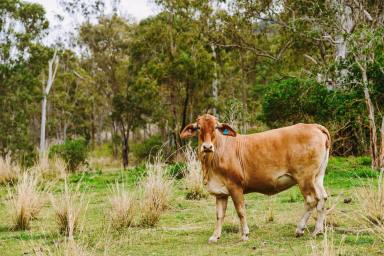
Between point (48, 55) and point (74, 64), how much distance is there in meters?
9.07

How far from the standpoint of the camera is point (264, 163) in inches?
322

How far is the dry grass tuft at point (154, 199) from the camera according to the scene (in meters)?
9.45

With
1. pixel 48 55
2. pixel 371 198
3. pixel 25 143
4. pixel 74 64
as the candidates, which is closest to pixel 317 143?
pixel 371 198

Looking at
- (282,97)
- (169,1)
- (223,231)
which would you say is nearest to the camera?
(223,231)

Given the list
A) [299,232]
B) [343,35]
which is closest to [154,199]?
[299,232]

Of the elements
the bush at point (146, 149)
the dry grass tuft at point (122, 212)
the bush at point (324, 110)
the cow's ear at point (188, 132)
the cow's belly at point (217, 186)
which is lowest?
the dry grass tuft at point (122, 212)

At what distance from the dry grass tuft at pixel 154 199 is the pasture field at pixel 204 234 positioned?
0.17m

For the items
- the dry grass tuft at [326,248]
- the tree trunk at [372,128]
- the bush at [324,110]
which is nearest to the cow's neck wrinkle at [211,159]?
the dry grass tuft at [326,248]

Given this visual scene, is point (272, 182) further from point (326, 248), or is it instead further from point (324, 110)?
point (324, 110)

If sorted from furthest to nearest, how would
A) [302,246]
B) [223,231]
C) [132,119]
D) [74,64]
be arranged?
[74,64]
[132,119]
[223,231]
[302,246]

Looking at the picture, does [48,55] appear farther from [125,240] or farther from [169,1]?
[125,240]

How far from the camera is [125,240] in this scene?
323 inches

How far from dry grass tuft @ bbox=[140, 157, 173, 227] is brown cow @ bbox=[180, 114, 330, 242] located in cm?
157

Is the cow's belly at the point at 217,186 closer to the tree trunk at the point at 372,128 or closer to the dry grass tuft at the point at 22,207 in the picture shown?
the dry grass tuft at the point at 22,207
